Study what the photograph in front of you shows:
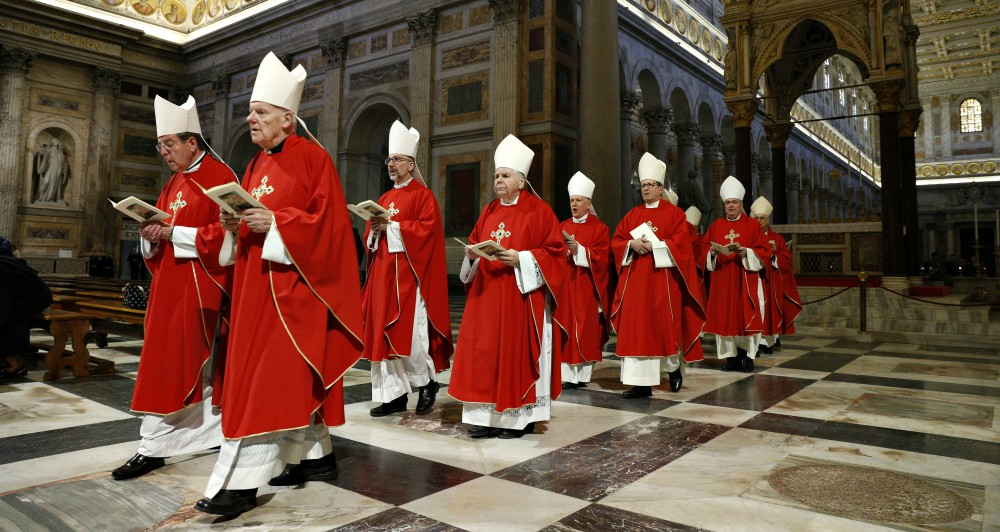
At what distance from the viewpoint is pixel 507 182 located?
3.82 metres

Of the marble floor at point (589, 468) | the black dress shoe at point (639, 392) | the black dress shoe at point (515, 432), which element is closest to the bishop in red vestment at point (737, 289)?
the marble floor at point (589, 468)

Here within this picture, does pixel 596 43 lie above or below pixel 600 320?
above

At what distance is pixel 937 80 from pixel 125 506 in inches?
1276

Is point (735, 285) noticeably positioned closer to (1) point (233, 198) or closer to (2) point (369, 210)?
(2) point (369, 210)

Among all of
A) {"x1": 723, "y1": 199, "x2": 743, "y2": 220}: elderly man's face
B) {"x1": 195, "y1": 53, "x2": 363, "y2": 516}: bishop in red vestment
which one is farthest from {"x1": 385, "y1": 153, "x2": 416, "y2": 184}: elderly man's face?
{"x1": 723, "y1": 199, "x2": 743, "y2": 220}: elderly man's face

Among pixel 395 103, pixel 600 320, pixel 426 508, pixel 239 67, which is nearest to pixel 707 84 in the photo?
pixel 395 103

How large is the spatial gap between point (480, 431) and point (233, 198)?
2010mm

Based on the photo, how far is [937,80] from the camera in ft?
85.4

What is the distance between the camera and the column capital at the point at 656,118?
18.4 m

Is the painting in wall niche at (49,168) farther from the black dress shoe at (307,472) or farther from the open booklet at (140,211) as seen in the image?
the black dress shoe at (307,472)

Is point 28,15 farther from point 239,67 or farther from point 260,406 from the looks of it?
point 260,406

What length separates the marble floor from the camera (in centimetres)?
232

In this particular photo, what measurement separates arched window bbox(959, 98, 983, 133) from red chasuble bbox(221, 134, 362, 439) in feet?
104

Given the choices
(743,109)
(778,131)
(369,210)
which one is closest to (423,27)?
(743,109)
